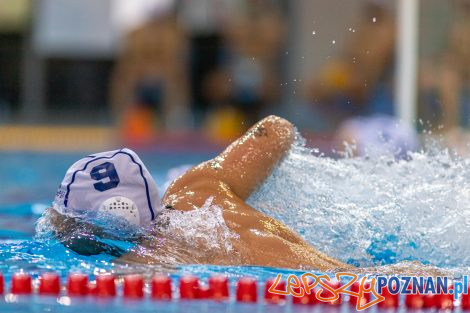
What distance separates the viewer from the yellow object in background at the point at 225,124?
910cm

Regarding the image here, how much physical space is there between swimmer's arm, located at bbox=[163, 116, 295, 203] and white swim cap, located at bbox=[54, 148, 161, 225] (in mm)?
327

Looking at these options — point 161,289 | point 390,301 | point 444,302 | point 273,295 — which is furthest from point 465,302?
point 161,289

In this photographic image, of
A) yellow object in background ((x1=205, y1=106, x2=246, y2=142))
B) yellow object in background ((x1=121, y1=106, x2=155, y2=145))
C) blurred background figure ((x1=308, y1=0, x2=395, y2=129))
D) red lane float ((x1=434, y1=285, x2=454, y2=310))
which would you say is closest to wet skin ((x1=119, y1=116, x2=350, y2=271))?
red lane float ((x1=434, y1=285, x2=454, y2=310))

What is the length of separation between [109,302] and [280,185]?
1167mm

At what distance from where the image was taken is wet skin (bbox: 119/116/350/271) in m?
2.69

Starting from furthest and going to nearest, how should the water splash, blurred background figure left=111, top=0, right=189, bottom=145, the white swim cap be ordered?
blurred background figure left=111, top=0, right=189, bottom=145, the water splash, the white swim cap

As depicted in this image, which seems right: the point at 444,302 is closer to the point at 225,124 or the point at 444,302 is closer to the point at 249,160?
the point at 249,160

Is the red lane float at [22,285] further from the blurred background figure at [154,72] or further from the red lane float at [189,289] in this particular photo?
the blurred background figure at [154,72]

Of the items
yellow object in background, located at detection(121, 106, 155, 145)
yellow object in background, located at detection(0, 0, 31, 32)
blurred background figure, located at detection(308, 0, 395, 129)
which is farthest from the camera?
yellow object in background, located at detection(0, 0, 31, 32)

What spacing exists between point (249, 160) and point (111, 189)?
2.10ft

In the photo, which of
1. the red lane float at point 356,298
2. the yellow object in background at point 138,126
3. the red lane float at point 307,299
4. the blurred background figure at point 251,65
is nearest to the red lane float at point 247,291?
the red lane float at point 307,299

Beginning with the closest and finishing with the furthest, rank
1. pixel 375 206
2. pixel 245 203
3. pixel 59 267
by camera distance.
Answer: pixel 59 267 → pixel 245 203 → pixel 375 206

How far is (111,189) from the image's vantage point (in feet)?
8.66

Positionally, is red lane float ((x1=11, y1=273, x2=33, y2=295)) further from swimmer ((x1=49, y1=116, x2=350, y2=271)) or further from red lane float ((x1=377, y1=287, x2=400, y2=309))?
red lane float ((x1=377, y1=287, x2=400, y2=309))
